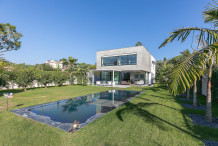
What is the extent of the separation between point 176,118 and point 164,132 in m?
1.66

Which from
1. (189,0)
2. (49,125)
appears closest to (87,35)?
(189,0)

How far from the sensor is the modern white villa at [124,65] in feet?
62.6

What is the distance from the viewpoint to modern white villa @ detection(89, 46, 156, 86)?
19094mm

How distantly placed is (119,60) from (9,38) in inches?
701

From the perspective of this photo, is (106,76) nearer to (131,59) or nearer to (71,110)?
(131,59)

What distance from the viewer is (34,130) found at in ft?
11.9

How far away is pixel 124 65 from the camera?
20.4 m

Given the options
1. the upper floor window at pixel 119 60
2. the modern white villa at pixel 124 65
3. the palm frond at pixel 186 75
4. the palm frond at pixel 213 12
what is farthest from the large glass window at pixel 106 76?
the palm frond at pixel 186 75

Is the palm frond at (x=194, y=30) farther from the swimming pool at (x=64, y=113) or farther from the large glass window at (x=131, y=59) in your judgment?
the large glass window at (x=131, y=59)

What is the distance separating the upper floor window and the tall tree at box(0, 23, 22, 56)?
1478cm

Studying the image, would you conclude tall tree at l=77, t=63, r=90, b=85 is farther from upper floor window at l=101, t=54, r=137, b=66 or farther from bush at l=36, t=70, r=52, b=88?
bush at l=36, t=70, r=52, b=88

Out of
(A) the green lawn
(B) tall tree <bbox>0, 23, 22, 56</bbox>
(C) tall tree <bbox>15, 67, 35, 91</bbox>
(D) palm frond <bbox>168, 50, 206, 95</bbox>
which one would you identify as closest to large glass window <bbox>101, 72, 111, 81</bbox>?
(C) tall tree <bbox>15, 67, 35, 91</bbox>

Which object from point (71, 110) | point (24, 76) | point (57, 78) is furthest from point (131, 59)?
point (24, 76)

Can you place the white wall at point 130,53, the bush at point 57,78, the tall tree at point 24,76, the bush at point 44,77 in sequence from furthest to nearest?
the white wall at point 130,53
the bush at point 57,78
the bush at point 44,77
the tall tree at point 24,76
